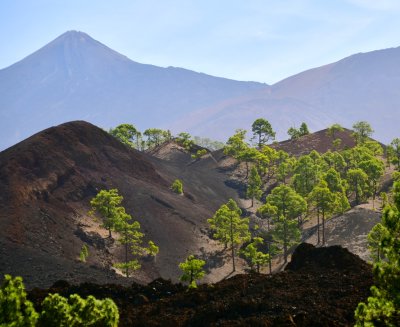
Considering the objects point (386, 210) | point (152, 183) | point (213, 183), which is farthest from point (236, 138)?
point (386, 210)

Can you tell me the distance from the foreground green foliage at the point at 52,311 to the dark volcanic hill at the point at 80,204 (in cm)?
3442

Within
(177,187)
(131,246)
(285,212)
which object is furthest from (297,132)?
(131,246)

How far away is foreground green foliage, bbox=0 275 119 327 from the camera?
20.0 m

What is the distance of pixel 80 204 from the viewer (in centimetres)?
9025

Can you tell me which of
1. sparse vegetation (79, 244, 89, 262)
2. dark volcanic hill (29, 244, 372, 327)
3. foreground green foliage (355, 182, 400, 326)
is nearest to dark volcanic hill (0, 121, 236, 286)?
sparse vegetation (79, 244, 89, 262)

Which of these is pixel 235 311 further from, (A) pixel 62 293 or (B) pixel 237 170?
(B) pixel 237 170

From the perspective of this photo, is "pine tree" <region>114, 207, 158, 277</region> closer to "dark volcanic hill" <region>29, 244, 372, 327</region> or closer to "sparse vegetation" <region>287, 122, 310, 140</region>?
"dark volcanic hill" <region>29, 244, 372, 327</region>

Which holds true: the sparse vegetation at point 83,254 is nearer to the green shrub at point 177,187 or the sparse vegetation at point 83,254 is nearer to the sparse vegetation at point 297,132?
the green shrub at point 177,187

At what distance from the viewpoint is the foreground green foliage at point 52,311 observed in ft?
65.7

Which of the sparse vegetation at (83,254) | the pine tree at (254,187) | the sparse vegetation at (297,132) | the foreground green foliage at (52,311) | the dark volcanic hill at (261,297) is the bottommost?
the dark volcanic hill at (261,297)

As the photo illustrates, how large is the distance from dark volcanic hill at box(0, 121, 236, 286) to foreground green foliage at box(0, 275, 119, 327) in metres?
34.4

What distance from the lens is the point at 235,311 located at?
38188 millimetres

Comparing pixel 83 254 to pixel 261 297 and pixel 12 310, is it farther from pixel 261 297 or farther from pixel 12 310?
pixel 12 310

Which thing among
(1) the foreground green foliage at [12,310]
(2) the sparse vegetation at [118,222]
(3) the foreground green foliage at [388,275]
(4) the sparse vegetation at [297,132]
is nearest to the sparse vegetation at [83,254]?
(2) the sparse vegetation at [118,222]
